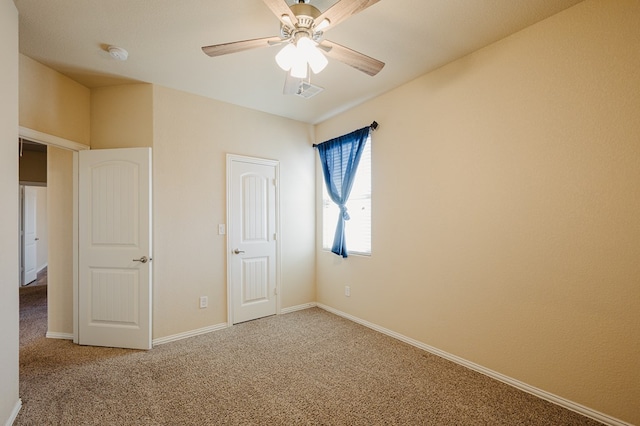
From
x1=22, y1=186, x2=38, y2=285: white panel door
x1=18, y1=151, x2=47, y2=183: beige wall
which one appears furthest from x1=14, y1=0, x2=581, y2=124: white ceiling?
x1=22, y1=186, x2=38, y2=285: white panel door

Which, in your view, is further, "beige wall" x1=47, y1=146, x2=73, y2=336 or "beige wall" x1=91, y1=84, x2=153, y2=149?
"beige wall" x1=47, y1=146, x2=73, y2=336

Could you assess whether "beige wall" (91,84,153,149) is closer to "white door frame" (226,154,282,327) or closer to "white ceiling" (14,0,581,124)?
"white ceiling" (14,0,581,124)

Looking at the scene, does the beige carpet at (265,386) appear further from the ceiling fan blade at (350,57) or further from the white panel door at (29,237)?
the white panel door at (29,237)

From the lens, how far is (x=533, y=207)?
210 centimetres

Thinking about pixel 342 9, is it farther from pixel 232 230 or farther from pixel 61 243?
pixel 61 243

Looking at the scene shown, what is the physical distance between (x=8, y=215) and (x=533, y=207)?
3565 millimetres

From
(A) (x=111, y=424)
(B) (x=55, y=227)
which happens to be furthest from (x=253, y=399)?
(B) (x=55, y=227)

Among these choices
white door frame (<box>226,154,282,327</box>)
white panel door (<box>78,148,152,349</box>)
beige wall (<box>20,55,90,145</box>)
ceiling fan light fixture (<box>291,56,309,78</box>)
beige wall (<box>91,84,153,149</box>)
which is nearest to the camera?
ceiling fan light fixture (<box>291,56,309,78</box>)

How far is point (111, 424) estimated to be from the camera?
1.81 metres

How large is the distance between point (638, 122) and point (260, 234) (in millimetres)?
3489

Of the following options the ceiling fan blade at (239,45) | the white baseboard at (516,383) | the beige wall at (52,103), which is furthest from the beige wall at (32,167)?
the white baseboard at (516,383)

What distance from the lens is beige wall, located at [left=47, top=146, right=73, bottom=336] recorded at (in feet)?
10.2

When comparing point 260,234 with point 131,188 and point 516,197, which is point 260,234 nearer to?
point 131,188

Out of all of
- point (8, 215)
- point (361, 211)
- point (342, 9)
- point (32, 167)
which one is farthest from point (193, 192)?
point (32, 167)
